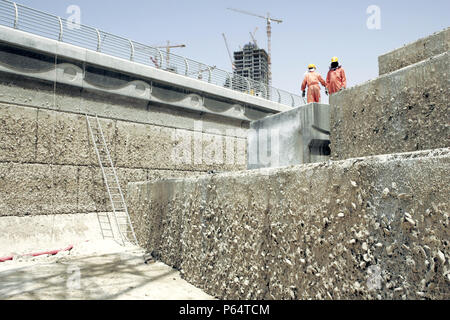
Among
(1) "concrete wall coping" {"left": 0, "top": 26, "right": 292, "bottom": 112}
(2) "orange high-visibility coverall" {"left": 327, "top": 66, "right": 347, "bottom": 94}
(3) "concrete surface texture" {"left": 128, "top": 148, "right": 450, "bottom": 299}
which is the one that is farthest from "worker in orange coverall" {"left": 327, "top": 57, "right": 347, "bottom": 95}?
(3) "concrete surface texture" {"left": 128, "top": 148, "right": 450, "bottom": 299}

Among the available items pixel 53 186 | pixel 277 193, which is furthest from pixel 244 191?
pixel 53 186

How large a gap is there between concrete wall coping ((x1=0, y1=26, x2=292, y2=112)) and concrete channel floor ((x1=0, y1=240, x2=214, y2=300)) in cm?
389

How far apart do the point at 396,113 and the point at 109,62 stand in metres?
6.34

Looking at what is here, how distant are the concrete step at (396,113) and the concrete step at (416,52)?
63cm

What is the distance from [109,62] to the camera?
24.1 ft

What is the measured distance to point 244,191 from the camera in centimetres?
276

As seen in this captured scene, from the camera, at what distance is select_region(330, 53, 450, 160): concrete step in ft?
7.73

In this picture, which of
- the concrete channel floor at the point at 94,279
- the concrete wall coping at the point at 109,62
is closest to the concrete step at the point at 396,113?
the concrete channel floor at the point at 94,279

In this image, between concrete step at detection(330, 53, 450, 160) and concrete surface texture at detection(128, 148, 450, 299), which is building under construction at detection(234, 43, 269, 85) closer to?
concrete step at detection(330, 53, 450, 160)

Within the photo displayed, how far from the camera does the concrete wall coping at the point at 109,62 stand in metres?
6.17

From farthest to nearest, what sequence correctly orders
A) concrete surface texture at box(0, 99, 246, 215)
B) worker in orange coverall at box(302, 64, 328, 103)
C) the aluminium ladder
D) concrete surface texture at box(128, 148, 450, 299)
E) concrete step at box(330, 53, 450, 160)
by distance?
worker in orange coverall at box(302, 64, 328, 103), the aluminium ladder, concrete surface texture at box(0, 99, 246, 215), concrete step at box(330, 53, 450, 160), concrete surface texture at box(128, 148, 450, 299)

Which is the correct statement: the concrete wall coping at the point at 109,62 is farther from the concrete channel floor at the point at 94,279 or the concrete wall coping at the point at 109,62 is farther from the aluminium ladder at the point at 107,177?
the concrete channel floor at the point at 94,279

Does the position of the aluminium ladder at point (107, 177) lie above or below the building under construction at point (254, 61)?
below
